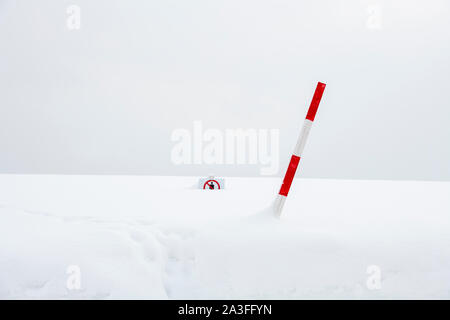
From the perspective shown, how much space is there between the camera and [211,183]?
3.81 m

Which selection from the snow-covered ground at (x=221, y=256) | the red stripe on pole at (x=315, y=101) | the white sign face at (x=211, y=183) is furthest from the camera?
the white sign face at (x=211, y=183)

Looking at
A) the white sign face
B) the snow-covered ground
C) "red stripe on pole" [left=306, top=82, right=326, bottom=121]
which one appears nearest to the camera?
the snow-covered ground

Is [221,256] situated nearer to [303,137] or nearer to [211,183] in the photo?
[303,137]

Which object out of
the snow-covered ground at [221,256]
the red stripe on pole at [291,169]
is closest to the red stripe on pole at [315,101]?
the red stripe on pole at [291,169]

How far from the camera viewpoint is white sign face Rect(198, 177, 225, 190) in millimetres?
3777

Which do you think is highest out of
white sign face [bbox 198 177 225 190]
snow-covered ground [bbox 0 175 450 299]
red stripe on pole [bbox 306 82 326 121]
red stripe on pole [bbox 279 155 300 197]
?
white sign face [bbox 198 177 225 190]

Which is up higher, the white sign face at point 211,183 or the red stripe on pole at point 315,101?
the white sign face at point 211,183

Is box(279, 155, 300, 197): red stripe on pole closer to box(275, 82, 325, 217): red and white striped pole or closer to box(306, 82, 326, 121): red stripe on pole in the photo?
box(275, 82, 325, 217): red and white striped pole

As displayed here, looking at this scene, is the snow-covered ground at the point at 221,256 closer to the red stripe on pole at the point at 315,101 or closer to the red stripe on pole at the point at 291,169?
the red stripe on pole at the point at 291,169

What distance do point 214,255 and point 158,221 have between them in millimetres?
A: 429

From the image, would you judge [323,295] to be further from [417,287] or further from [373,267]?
[417,287]

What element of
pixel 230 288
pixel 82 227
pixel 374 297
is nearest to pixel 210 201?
pixel 82 227

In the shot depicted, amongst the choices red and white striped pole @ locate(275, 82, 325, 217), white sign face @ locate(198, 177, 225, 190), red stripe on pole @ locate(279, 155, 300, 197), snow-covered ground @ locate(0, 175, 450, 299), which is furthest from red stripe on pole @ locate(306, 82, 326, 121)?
white sign face @ locate(198, 177, 225, 190)

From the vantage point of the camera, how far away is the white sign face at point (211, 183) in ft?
12.4
